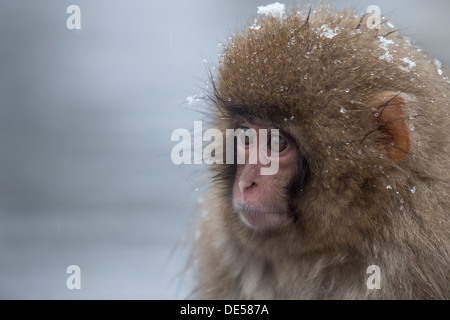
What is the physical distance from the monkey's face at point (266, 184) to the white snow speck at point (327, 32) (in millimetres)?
420

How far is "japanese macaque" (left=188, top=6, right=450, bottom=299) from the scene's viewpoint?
2570 mm

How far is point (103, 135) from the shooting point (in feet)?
23.1

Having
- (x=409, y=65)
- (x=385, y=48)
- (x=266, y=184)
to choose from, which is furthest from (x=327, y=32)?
(x=266, y=184)

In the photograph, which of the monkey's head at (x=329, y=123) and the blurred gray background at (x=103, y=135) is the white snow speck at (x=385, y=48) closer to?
the monkey's head at (x=329, y=123)

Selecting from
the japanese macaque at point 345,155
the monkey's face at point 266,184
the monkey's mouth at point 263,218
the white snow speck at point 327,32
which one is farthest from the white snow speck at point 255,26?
the monkey's mouth at point 263,218

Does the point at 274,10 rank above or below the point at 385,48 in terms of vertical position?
above

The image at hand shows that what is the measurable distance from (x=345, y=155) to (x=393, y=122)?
0.72 ft

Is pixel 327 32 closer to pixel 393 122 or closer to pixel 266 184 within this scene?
pixel 393 122

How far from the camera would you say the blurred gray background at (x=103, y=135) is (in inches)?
201

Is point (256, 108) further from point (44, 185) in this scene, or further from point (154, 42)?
point (154, 42)

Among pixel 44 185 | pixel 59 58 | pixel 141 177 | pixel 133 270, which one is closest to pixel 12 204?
pixel 44 185

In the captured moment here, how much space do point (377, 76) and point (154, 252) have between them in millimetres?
3280

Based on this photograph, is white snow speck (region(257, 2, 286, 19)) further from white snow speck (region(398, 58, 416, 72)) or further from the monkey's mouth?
the monkey's mouth

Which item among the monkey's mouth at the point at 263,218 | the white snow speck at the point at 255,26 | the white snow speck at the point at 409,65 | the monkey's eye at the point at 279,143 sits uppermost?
the white snow speck at the point at 255,26
